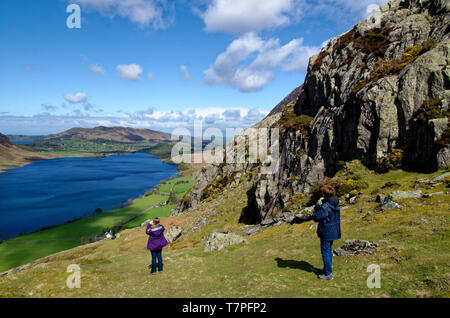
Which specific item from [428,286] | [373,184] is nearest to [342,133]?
[373,184]

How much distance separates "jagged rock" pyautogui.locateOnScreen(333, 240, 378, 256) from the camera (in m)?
13.7

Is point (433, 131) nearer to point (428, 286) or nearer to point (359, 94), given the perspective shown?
point (359, 94)

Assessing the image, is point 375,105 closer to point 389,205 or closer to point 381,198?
point 381,198

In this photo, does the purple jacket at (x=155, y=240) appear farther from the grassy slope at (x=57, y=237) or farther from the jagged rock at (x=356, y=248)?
the grassy slope at (x=57, y=237)

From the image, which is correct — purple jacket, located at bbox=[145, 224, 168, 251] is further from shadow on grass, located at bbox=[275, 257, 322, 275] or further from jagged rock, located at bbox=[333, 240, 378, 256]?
jagged rock, located at bbox=[333, 240, 378, 256]

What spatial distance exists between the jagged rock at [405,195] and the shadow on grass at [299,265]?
11725 millimetres

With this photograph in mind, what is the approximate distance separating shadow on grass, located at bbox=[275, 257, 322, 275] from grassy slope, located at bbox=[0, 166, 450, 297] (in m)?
0.05

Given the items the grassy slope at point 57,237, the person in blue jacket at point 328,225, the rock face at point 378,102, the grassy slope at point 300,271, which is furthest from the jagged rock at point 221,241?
the grassy slope at point 57,237

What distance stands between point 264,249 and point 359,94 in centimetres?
2709

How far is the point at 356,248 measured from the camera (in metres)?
14.2

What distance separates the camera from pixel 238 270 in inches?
603

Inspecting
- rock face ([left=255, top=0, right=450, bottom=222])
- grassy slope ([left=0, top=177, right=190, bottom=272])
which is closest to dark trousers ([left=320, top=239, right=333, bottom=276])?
rock face ([left=255, top=0, right=450, bottom=222])

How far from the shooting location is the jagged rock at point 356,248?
13719 millimetres

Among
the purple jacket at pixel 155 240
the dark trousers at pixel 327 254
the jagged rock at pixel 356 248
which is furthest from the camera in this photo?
the purple jacket at pixel 155 240
